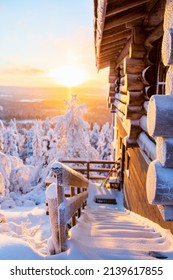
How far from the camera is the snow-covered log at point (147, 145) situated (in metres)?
4.38

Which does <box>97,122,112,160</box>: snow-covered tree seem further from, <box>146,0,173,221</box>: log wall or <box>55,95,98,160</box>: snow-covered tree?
<box>146,0,173,221</box>: log wall

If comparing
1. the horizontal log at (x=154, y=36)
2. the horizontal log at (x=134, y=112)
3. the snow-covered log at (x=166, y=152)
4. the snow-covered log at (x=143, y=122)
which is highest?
the horizontal log at (x=154, y=36)

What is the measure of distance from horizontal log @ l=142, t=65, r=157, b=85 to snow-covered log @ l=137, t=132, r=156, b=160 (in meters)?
1.00

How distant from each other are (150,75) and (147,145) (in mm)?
1322

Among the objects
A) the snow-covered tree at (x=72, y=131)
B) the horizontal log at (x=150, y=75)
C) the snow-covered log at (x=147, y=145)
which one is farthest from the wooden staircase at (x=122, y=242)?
the snow-covered tree at (x=72, y=131)

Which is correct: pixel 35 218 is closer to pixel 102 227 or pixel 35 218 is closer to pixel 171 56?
pixel 102 227

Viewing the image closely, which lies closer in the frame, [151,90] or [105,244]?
[105,244]

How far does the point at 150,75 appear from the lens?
507 centimetres

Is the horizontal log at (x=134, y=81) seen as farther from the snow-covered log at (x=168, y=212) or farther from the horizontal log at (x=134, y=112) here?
the snow-covered log at (x=168, y=212)

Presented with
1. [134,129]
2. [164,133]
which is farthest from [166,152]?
[134,129]

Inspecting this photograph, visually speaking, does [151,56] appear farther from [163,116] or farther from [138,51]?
[163,116]

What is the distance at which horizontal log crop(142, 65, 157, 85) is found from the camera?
16.5 feet

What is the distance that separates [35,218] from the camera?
28.2 ft

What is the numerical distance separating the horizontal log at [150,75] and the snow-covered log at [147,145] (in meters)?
1.00
